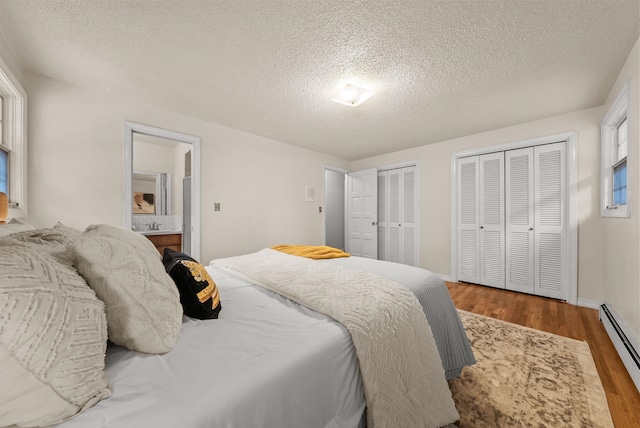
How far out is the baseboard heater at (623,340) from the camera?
1634 millimetres

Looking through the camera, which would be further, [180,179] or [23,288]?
[180,179]

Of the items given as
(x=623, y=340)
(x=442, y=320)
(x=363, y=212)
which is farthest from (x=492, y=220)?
(x=442, y=320)

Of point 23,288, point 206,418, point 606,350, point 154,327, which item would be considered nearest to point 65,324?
point 23,288

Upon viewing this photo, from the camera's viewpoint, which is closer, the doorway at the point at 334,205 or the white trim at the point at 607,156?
the white trim at the point at 607,156

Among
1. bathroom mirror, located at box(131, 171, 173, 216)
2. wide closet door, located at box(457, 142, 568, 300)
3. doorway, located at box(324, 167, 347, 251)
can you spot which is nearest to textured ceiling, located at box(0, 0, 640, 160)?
wide closet door, located at box(457, 142, 568, 300)

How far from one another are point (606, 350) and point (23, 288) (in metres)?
3.44

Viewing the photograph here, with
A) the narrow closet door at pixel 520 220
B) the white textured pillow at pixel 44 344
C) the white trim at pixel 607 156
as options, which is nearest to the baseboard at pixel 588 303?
the narrow closet door at pixel 520 220

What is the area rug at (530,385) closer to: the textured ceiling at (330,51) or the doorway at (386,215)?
the textured ceiling at (330,51)

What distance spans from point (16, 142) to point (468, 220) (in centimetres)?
515

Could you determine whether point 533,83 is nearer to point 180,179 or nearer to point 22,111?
point 22,111

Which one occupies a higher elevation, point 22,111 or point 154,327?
point 22,111

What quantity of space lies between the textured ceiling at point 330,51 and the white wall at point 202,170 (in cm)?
20

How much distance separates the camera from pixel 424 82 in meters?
2.29

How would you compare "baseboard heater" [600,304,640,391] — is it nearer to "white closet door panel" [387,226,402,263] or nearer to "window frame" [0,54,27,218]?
"white closet door panel" [387,226,402,263]
